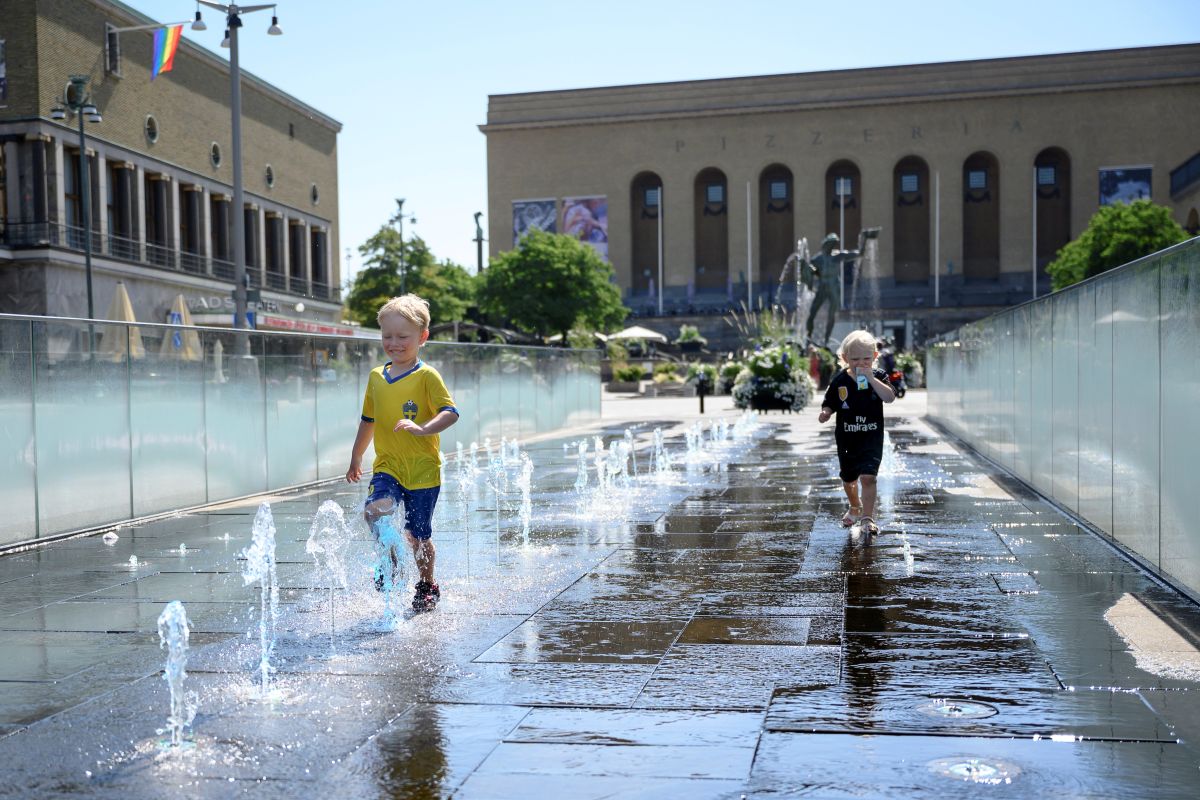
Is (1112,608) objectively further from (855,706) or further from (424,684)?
(424,684)

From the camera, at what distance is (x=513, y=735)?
4.42 m

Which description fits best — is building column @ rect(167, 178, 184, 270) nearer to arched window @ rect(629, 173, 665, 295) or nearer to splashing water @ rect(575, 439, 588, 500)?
splashing water @ rect(575, 439, 588, 500)

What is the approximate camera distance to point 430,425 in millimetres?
6250

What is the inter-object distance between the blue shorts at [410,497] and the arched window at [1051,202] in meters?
80.4

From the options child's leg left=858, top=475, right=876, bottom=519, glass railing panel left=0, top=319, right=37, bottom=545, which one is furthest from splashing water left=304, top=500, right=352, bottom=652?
child's leg left=858, top=475, right=876, bottom=519

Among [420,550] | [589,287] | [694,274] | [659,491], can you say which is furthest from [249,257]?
[420,550]

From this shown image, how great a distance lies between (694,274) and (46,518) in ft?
255

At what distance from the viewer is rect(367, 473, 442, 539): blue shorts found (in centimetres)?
645

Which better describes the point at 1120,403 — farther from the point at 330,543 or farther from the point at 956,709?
the point at 330,543

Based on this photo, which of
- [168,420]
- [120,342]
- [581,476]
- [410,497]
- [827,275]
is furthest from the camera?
[827,275]

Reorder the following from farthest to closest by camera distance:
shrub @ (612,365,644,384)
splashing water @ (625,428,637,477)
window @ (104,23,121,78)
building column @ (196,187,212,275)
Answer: building column @ (196,187,212,275) < shrub @ (612,365,644,384) < window @ (104,23,121,78) < splashing water @ (625,428,637,477)

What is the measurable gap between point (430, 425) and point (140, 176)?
148 ft

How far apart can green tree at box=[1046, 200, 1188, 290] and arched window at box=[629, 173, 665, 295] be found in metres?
33.5

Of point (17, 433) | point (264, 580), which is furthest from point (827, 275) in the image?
point (264, 580)
